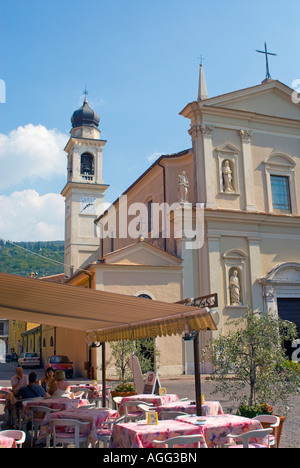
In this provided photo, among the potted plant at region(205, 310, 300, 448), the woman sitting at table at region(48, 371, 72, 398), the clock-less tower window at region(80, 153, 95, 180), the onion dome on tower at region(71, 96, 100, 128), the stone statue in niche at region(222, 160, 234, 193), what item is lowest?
the woman sitting at table at region(48, 371, 72, 398)

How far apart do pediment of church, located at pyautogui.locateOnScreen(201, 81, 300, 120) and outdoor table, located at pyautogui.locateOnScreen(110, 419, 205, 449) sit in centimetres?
1986

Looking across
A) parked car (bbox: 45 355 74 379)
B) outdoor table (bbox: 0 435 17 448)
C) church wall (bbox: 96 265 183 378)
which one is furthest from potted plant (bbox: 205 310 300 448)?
parked car (bbox: 45 355 74 379)

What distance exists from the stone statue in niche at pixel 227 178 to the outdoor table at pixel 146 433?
17976 mm

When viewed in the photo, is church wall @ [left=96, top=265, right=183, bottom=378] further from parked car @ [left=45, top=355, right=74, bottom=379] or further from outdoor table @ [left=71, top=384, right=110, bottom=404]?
outdoor table @ [left=71, top=384, right=110, bottom=404]

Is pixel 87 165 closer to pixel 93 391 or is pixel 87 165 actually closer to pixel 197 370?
pixel 93 391

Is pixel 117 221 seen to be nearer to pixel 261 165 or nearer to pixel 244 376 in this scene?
pixel 261 165

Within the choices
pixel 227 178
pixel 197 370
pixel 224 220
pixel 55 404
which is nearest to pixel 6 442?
pixel 197 370

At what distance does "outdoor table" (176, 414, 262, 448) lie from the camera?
588 cm

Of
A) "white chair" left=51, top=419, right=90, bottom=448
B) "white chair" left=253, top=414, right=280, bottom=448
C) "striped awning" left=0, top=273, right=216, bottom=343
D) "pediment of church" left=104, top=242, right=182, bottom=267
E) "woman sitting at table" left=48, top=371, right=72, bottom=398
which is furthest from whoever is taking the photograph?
"pediment of church" left=104, top=242, right=182, bottom=267

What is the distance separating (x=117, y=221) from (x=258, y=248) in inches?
530

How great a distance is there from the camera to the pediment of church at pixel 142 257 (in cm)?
2086

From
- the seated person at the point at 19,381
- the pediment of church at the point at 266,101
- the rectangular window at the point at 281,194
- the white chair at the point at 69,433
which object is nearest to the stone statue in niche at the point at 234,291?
the rectangular window at the point at 281,194

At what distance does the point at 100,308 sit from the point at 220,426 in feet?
9.24

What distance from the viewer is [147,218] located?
27.7m
